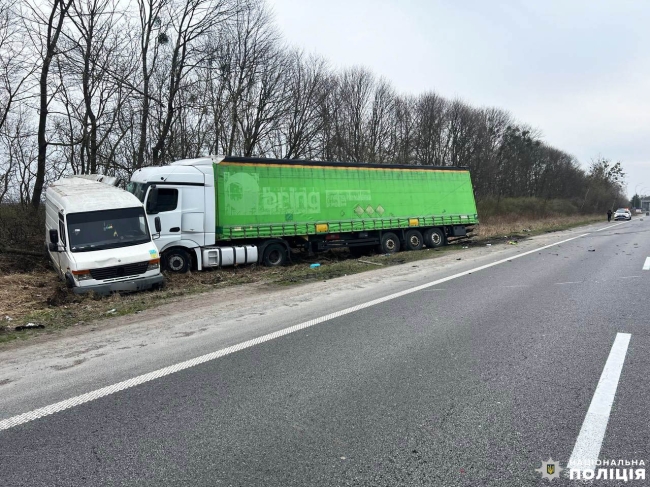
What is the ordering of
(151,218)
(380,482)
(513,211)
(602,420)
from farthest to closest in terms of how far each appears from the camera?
(513,211), (151,218), (602,420), (380,482)

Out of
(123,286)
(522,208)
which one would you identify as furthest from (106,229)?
(522,208)

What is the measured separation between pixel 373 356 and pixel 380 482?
7.92 ft

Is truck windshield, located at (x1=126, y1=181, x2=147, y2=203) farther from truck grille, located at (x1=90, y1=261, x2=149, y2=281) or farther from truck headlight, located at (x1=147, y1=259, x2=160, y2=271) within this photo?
truck grille, located at (x1=90, y1=261, x2=149, y2=281)

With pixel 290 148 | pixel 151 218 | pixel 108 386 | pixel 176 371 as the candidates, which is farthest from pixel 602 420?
pixel 290 148

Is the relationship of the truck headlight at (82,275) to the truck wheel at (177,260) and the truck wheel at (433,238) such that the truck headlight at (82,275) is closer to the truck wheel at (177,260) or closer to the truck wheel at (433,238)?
the truck wheel at (177,260)

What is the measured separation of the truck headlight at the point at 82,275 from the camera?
34.0 ft

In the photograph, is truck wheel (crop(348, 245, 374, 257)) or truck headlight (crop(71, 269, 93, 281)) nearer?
truck headlight (crop(71, 269, 93, 281))

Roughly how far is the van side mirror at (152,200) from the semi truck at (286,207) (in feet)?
0.09

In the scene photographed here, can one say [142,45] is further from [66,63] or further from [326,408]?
[326,408]

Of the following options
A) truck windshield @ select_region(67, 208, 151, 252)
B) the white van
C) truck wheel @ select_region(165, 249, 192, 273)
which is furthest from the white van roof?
truck wheel @ select_region(165, 249, 192, 273)

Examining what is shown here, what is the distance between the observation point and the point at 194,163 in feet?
47.9

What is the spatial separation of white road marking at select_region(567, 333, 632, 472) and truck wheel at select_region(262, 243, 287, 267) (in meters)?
11.9

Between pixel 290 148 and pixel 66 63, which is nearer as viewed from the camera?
pixel 66 63

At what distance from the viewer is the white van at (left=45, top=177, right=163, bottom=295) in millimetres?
10539
